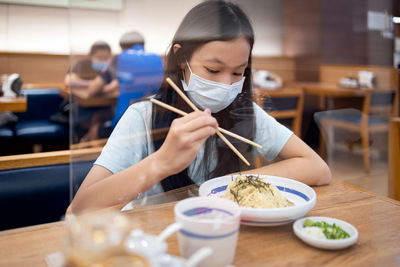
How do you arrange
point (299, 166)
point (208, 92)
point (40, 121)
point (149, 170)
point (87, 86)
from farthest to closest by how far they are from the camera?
point (40, 121) → point (299, 166) → point (208, 92) → point (149, 170) → point (87, 86)

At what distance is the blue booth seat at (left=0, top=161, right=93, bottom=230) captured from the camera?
4.47 ft

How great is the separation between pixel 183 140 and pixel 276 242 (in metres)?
0.32

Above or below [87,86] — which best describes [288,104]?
below

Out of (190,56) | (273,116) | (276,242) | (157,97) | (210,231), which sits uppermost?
(190,56)

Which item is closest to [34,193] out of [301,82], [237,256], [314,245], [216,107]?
[216,107]

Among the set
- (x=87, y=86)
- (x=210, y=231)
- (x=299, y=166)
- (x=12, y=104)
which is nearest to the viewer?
(x=210, y=231)

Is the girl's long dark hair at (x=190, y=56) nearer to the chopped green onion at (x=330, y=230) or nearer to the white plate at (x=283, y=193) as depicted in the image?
the white plate at (x=283, y=193)

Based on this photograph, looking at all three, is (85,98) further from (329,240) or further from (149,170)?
(329,240)

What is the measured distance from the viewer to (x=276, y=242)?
2.63ft

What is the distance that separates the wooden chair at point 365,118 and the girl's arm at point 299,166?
1.43 feet

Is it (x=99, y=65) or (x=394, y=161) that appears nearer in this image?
(x=99, y=65)

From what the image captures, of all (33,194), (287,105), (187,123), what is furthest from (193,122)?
(287,105)

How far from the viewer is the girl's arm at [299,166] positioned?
1190 mm

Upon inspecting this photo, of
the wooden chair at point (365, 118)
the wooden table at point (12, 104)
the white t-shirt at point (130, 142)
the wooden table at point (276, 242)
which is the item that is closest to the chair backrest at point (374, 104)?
the wooden chair at point (365, 118)
